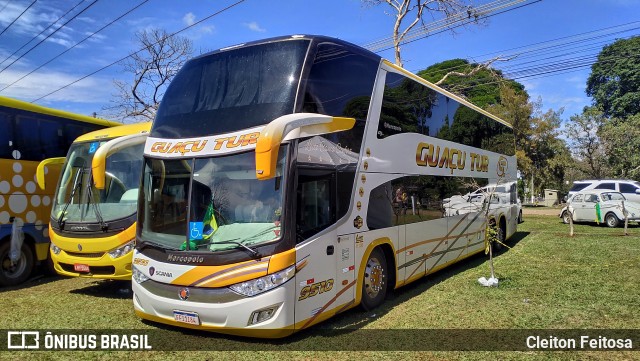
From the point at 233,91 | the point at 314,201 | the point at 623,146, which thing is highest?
the point at 623,146

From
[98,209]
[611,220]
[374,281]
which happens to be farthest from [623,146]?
[98,209]

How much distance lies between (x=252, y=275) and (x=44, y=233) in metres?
7.21

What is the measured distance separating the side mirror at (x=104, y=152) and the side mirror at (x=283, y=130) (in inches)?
128

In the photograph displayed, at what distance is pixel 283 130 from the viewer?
15.2 ft

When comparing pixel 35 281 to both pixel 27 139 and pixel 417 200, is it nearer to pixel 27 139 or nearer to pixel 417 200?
pixel 27 139

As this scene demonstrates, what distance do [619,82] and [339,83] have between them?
201 feet

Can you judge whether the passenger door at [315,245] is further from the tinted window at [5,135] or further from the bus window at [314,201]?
the tinted window at [5,135]

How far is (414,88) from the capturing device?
26.8 ft

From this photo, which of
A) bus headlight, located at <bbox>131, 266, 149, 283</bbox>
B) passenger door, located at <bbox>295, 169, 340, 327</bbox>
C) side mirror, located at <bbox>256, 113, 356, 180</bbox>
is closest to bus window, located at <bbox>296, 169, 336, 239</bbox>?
passenger door, located at <bbox>295, 169, 340, 327</bbox>

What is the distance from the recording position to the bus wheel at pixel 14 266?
29.2 feet

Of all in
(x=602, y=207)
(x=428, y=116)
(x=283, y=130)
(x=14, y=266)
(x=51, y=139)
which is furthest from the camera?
(x=602, y=207)

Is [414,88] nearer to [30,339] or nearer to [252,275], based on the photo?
[252,275]

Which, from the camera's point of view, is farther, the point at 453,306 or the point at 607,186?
Result: the point at 607,186

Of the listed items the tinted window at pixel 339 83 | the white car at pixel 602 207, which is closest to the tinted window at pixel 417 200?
the tinted window at pixel 339 83
